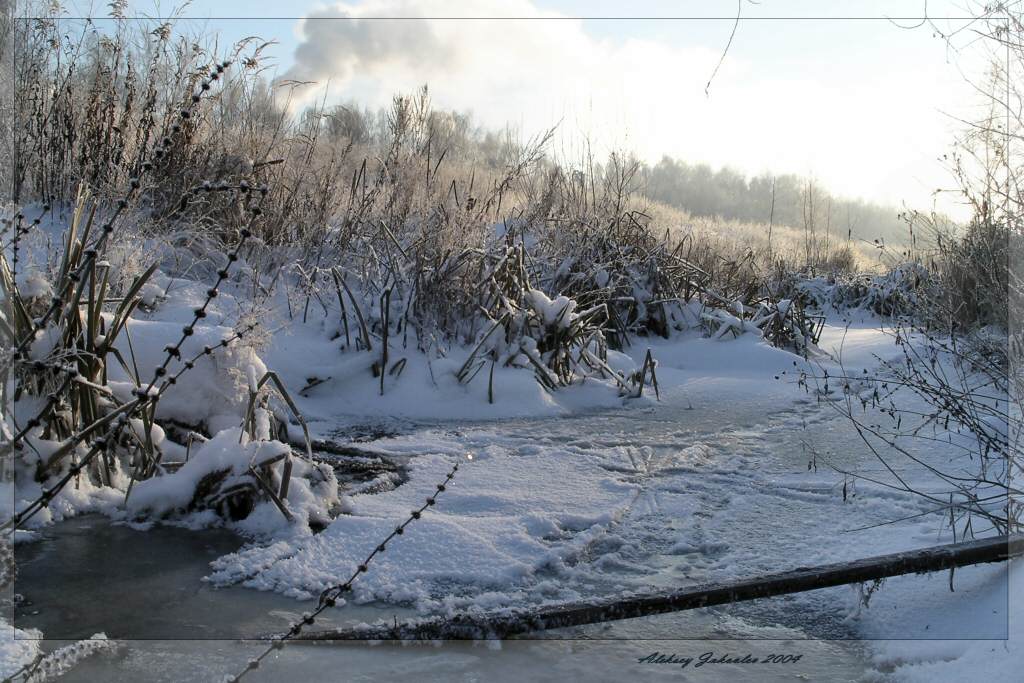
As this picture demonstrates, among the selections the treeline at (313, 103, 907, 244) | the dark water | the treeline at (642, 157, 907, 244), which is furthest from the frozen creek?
the treeline at (642, 157, 907, 244)

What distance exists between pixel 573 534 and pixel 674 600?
0.66 meters

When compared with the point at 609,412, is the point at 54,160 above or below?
above

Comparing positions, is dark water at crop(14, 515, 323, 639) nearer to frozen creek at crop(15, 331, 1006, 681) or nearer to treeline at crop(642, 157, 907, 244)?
frozen creek at crop(15, 331, 1006, 681)

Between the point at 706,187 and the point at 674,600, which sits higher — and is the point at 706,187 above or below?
above

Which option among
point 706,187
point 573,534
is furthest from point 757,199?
point 573,534

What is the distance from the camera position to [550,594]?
2037mm

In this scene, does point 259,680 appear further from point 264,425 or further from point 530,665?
point 264,425

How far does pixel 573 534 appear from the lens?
2441 millimetres

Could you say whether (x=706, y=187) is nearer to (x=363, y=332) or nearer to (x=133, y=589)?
(x=363, y=332)

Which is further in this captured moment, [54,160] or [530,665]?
[54,160]

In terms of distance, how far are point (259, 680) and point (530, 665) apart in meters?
0.50

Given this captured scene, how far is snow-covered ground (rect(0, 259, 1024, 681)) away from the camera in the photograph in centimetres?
166

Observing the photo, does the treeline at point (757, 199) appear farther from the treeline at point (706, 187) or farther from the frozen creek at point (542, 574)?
the frozen creek at point (542, 574)

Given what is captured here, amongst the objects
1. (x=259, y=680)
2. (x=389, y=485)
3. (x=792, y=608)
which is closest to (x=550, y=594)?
(x=792, y=608)
